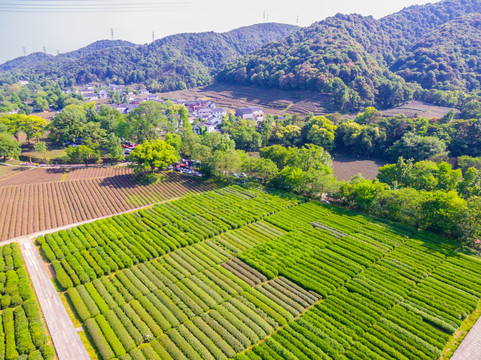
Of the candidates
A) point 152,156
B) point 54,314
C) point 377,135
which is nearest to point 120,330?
point 54,314

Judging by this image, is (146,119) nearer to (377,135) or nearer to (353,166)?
(353,166)

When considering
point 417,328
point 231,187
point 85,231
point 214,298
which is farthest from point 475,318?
point 85,231

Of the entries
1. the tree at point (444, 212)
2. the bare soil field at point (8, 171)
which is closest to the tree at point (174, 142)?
the bare soil field at point (8, 171)

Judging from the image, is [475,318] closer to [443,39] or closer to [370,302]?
[370,302]

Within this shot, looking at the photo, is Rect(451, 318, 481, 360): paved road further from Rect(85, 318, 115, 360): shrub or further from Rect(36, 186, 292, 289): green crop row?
Rect(85, 318, 115, 360): shrub

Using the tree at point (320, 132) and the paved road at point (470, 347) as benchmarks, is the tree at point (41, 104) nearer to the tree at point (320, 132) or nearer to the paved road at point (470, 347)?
A: the tree at point (320, 132)
